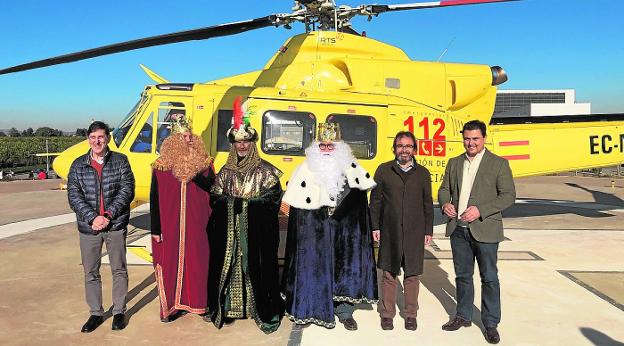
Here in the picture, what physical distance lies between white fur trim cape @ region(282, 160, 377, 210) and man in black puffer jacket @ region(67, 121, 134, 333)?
1.59 meters

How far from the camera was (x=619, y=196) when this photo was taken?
1524 centimetres

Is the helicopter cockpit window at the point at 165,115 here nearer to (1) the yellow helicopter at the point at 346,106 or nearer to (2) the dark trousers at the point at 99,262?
(1) the yellow helicopter at the point at 346,106

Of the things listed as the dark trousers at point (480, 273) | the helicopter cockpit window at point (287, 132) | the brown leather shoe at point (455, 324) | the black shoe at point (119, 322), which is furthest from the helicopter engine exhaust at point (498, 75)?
the black shoe at point (119, 322)

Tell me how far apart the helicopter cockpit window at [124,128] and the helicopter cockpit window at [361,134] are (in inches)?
131

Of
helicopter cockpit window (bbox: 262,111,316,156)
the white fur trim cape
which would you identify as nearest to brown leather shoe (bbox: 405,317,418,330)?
the white fur trim cape

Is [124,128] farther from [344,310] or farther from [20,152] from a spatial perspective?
[20,152]

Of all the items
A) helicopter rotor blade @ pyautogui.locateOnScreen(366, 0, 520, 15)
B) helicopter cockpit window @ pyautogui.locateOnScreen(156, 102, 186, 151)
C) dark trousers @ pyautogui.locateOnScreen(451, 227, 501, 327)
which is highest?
helicopter rotor blade @ pyautogui.locateOnScreen(366, 0, 520, 15)

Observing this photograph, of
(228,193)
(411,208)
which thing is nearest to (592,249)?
(411,208)

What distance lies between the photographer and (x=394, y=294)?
421cm

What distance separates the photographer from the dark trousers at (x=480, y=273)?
384cm

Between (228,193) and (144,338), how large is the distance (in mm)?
1526

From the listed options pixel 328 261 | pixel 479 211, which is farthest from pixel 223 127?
pixel 479 211

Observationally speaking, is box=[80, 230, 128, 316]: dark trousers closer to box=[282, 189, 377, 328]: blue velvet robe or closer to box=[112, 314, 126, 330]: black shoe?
box=[112, 314, 126, 330]: black shoe

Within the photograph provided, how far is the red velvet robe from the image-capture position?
421 centimetres
